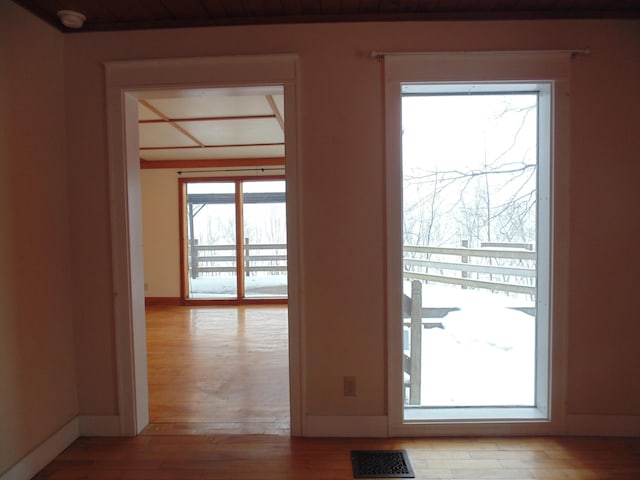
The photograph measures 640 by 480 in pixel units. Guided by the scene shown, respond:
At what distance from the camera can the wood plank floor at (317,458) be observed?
1808 mm

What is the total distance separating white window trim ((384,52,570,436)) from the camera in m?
2.05

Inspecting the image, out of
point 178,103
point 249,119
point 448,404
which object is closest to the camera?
point 448,404

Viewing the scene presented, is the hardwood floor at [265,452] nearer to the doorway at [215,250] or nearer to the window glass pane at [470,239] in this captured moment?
the doorway at [215,250]

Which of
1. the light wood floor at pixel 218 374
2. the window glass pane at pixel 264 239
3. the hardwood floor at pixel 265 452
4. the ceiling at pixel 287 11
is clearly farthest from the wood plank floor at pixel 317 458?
the window glass pane at pixel 264 239

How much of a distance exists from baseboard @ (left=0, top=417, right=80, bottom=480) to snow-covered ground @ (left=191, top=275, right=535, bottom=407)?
7.61 feet

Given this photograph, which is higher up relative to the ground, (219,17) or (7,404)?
(219,17)

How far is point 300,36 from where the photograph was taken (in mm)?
2068

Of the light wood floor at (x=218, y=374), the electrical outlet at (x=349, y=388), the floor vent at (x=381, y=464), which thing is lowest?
the light wood floor at (x=218, y=374)

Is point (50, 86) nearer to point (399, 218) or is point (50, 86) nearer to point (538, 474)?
point (399, 218)

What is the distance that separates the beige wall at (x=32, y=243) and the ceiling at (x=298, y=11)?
307 mm

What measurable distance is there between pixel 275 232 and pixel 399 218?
4.14m

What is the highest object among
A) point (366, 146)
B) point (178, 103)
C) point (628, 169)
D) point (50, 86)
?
point (178, 103)

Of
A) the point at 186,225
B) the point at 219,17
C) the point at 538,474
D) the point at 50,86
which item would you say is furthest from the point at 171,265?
the point at 538,474

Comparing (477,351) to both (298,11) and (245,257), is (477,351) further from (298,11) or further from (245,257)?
(245,257)
